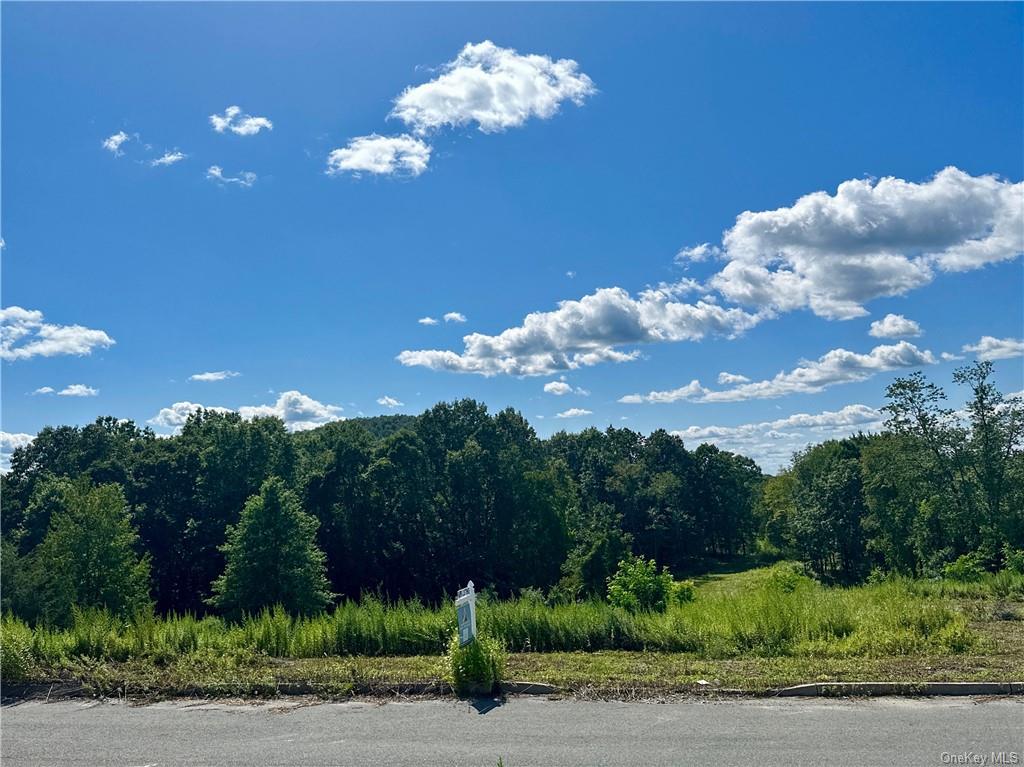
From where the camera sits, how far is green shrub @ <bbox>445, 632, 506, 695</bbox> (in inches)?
274

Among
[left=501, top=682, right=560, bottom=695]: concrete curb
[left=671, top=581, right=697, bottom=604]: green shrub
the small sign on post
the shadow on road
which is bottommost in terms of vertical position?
[left=671, top=581, right=697, bottom=604]: green shrub

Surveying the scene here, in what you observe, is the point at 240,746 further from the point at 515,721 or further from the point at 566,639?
the point at 566,639

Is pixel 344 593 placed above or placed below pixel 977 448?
below

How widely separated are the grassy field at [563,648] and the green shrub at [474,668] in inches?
11.7

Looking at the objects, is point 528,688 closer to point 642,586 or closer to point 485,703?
point 485,703

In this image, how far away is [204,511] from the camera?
147ft

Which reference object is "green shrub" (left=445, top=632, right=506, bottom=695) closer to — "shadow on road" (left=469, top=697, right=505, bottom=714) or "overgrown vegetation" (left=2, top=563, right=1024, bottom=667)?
"shadow on road" (left=469, top=697, right=505, bottom=714)

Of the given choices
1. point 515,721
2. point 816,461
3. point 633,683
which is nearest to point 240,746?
point 515,721

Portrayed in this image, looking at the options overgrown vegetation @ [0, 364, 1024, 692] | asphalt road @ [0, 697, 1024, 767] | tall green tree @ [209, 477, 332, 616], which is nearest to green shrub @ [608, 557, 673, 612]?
overgrown vegetation @ [0, 364, 1024, 692]

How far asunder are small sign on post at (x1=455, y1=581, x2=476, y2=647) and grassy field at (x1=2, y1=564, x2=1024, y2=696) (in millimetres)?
606

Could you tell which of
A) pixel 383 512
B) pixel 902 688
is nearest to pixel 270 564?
pixel 383 512

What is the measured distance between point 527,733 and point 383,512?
133 feet

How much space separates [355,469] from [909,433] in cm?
3362

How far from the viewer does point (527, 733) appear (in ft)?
19.4
